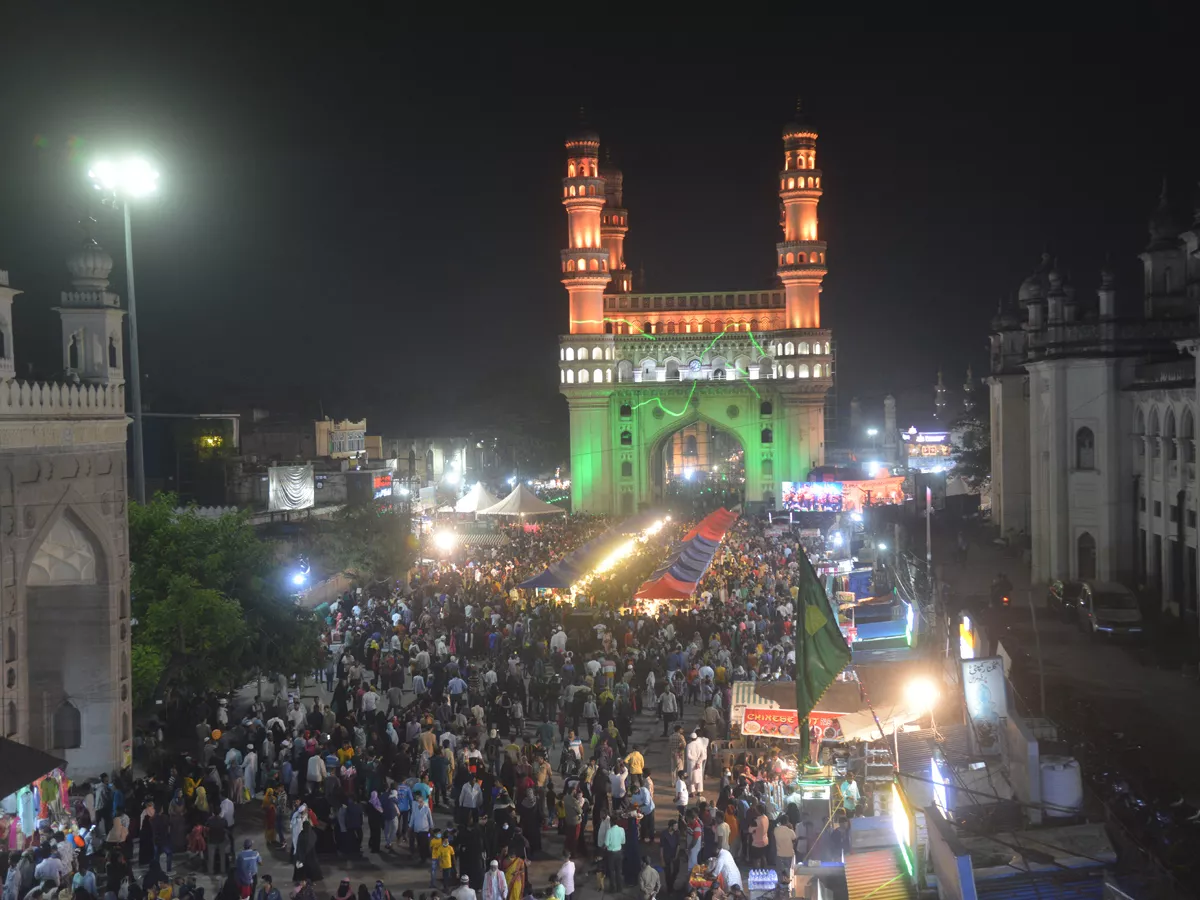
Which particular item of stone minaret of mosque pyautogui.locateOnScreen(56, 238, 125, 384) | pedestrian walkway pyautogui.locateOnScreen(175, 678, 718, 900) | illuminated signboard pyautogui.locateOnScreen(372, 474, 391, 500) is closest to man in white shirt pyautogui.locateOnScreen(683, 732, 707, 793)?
pedestrian walkway pyautogui.locateOnScreen(175, 678, 718, 900)

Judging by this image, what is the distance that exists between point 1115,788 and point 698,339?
49329 mm

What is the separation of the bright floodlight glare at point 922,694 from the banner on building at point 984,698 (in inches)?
97.3

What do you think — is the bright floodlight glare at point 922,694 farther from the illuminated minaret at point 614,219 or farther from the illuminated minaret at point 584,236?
the illuminated minaret at point 614,219

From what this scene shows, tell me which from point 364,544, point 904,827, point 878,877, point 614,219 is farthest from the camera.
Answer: point 614,219

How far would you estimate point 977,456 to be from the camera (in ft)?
170

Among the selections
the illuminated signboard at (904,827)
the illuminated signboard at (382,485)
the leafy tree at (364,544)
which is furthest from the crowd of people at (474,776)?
the illuminated signboard at (382,485)

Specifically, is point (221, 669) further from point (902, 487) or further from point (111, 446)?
point (902, 487)

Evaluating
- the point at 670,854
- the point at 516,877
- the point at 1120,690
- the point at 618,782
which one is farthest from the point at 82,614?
the point at 1120,690

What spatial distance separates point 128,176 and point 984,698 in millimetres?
15090

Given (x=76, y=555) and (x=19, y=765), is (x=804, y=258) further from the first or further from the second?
(x=19, y=765)

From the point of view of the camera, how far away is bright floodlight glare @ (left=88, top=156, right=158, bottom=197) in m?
19.5

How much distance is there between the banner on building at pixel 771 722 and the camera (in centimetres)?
1393

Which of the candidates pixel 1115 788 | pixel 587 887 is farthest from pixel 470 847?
pixel 1115 788

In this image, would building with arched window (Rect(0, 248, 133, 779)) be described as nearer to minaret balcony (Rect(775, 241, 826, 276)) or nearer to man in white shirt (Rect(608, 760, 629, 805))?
man in white shirt (Rect(608, 760, 629, 805))
